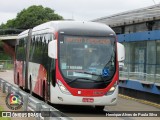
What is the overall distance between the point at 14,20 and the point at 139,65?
106 m

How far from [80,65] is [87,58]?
1.22ft

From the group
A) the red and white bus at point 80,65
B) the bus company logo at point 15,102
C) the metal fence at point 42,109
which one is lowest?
the bus company logo at point 15,102

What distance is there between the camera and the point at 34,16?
123m

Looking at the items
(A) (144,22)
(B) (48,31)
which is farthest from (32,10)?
(B) (48,31)

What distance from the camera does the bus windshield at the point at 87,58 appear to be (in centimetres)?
1736

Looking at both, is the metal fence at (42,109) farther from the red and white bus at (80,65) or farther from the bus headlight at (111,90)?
the bus headlight at (111,90)

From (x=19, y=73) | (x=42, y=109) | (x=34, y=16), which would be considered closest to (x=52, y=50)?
(x=42, y=109)

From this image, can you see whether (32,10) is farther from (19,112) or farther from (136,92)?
(19,112)

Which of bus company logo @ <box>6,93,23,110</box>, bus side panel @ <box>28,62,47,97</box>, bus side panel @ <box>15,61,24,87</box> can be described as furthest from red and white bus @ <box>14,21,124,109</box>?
bus side panel @ <box>15,61,24,87</box>

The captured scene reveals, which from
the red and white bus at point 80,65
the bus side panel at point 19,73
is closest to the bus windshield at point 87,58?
the red and white bus at point 80,65

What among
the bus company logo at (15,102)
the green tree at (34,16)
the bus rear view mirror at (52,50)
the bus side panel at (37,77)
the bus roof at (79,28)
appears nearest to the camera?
the bus company logo at (15,102)

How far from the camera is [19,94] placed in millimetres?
16734

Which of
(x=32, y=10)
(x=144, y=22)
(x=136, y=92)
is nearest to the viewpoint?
(x=136, y=92)

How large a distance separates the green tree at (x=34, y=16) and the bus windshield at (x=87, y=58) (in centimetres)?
10329
